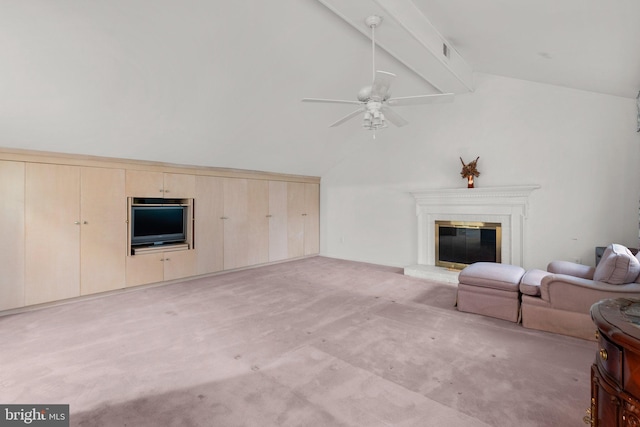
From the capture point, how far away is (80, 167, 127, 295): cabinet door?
4320 mm

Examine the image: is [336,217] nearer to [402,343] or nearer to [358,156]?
[358,156]

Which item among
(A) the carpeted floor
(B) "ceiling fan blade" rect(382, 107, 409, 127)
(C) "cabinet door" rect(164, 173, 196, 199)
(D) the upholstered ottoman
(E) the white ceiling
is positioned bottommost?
(A) the carpeted floor

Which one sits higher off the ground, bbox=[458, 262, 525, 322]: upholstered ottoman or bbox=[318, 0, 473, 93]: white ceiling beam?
bbox=[318, 0, 473, 93]: white ceiling beam

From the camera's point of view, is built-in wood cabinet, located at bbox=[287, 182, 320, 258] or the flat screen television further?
built-in wood cabinet, located at bbox=[287, 182, 320, 258]

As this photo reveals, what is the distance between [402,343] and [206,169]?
175 inches

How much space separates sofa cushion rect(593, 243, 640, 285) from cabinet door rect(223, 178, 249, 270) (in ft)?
17.5

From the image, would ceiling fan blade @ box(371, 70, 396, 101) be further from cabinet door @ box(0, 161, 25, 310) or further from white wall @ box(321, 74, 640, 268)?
cabinet door @ box(0, 161, 25, 310)

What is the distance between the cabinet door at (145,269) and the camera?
473 cm

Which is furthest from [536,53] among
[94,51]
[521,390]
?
[94,51]

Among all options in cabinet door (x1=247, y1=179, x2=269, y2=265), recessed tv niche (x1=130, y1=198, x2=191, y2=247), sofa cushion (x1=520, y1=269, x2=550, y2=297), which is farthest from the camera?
cabinet door (x1=247, y1=179, x2=269, y2=265)

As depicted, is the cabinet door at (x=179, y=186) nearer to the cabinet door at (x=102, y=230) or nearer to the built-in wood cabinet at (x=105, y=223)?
the built-in wood cabinet at (x=105, y=223)

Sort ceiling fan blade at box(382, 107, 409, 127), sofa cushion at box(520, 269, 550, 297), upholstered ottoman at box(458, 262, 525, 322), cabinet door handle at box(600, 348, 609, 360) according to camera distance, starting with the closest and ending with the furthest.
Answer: cabinet door handle at box(600, 348, 609, 360) → ceiling fan blade at box(382, 107, 409, 127) → sofa cushion at box(520, 269, 550, 297) → upholstered ottoman at box(458, 262, 525, 322)

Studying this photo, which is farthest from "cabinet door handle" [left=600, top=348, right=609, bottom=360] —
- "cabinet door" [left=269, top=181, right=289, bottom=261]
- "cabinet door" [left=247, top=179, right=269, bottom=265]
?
"cabinet door" [left=269, top=181, right=289, bottom=261]

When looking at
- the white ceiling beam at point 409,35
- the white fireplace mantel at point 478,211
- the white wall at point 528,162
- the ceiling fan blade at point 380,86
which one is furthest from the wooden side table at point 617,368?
the white fireplace mantel at point 478,211
